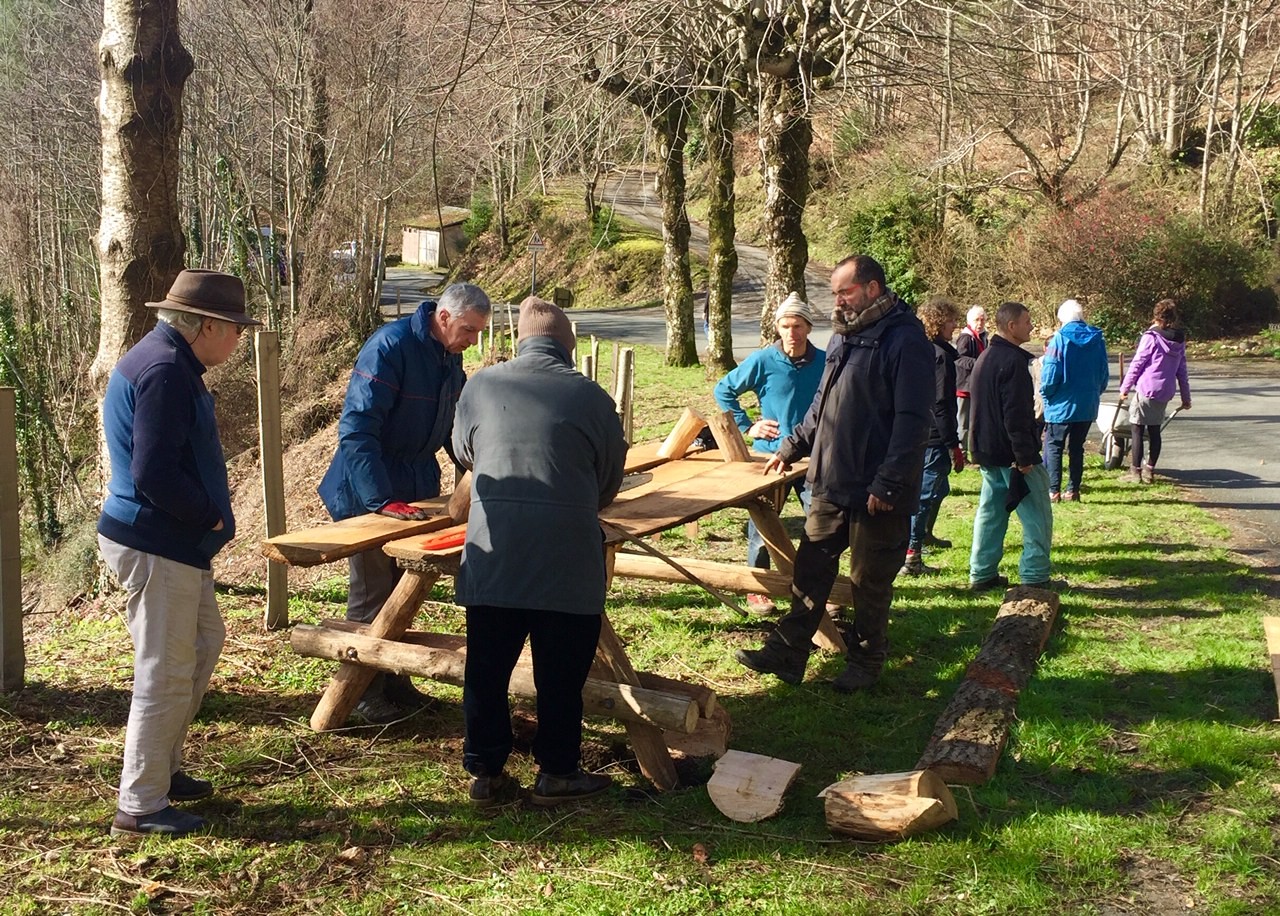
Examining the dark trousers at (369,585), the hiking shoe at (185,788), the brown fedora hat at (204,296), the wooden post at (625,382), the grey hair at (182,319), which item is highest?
the brown fedora hat at (204,296)

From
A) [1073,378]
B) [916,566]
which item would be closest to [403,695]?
[916,566]

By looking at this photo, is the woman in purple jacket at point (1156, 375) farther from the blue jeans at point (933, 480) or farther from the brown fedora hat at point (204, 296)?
the brown fedora hat at point (204, 296)

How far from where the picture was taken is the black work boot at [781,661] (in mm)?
5434

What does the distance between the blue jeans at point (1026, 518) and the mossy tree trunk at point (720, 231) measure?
9.64 meters

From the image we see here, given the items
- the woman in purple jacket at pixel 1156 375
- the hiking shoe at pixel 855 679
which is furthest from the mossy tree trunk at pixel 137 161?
the woman in purple jacket at pixel 1156 375

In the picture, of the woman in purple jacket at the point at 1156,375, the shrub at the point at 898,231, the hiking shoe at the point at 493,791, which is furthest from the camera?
the shrub at the point at 898,231

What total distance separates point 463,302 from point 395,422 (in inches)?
23.9

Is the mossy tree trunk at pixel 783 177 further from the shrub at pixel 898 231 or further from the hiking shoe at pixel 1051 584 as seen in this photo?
the shrub at pixel 898 231

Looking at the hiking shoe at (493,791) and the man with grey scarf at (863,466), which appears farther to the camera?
the man with grey scarf at (863,466)

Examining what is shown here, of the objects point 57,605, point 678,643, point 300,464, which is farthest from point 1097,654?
point 300,464

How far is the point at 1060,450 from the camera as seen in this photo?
33.3 ft

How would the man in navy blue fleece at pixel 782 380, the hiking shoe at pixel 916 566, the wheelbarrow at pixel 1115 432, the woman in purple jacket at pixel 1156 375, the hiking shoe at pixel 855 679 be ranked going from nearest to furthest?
the hiking shoe at pixel 855 679, the man in navy blue fleece at pixel 782 380, the hiking shoe at pixel 916 566, the woman in purple jacket at pixel 1156 375, the wheelbarrow at pixel 1115 432

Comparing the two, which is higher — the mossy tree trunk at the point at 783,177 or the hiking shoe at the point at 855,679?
the mossy tree trunk at the point at 783,177

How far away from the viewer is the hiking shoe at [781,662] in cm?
543
